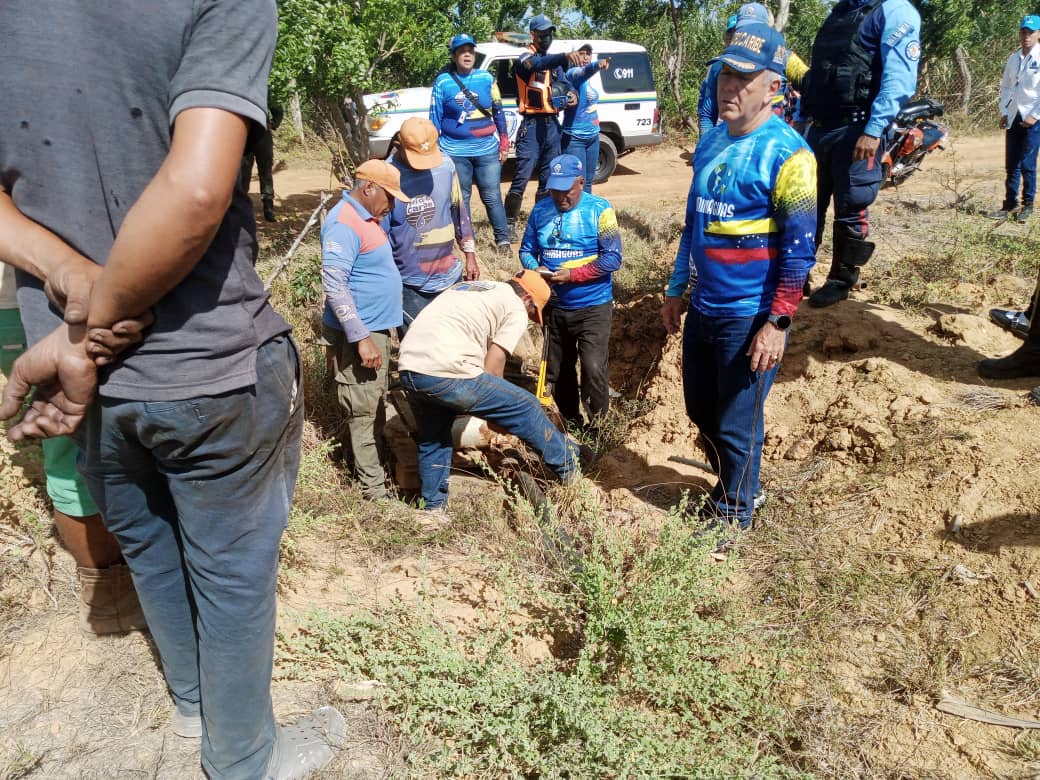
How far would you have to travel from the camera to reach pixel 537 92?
7.00 meters

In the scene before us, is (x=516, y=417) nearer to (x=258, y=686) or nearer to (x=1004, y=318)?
(x=258, y=686)

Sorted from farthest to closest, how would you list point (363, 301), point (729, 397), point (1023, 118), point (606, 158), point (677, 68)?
point (677, 68) → point (606, 158) → point (1023, 118) → point (363, 301) → point (729, 397)

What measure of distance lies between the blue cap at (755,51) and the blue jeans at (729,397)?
0.97 metres

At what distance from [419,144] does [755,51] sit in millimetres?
2311

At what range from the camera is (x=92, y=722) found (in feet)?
6.93

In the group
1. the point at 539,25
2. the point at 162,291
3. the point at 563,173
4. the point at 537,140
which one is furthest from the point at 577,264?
the point at 539,25

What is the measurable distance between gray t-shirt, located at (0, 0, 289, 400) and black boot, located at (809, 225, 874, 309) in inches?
166

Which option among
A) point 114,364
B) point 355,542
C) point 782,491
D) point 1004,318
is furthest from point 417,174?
point 1004,318

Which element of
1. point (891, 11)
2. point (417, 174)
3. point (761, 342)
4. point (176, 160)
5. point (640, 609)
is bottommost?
point (640, 609)

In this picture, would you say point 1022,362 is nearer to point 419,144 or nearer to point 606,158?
point 419,144

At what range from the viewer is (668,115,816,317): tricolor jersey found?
106 inches

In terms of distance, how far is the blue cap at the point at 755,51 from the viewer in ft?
8.84

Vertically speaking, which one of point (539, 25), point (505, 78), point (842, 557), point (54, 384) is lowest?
point (842, 557)

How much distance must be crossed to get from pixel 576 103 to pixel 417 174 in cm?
328
